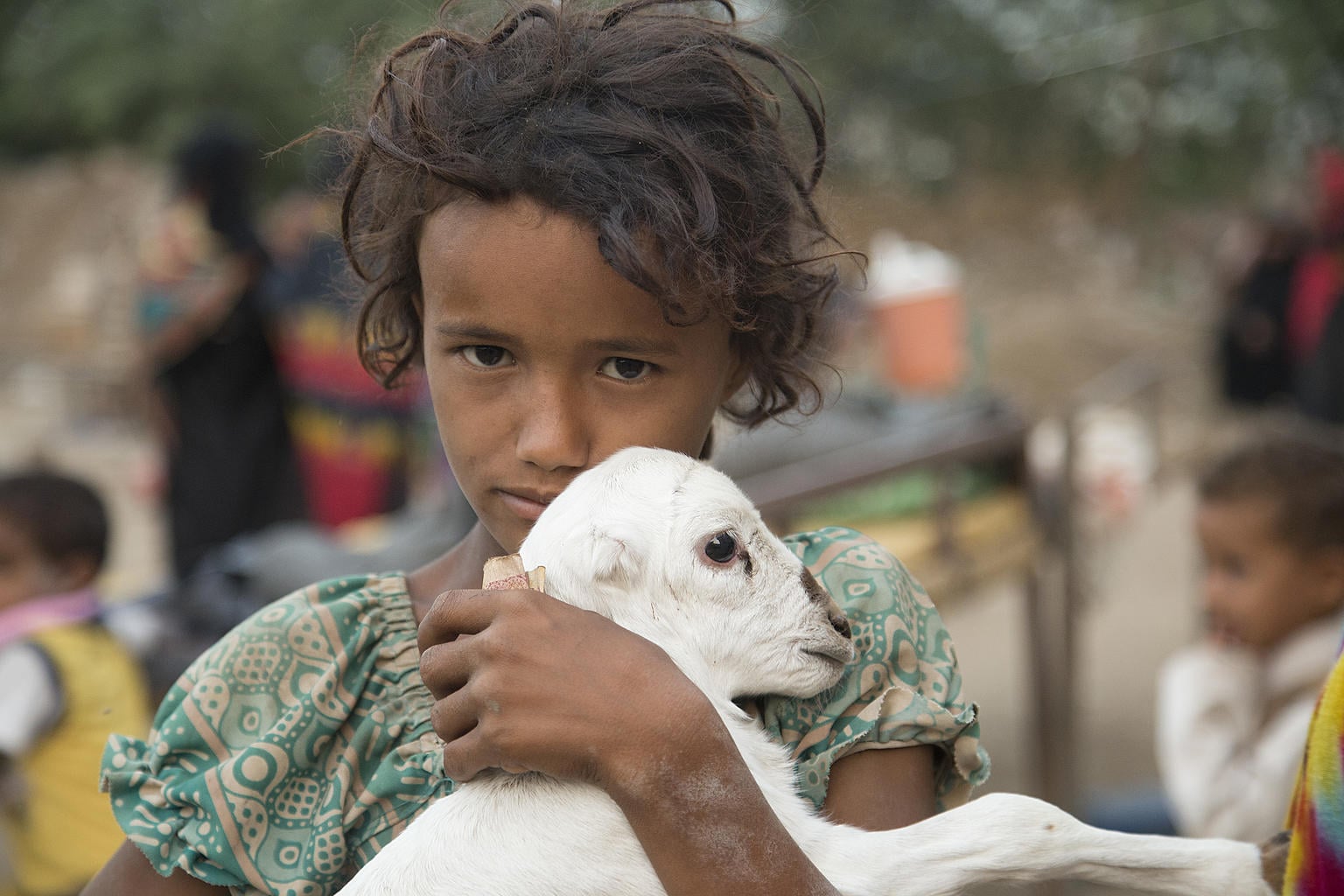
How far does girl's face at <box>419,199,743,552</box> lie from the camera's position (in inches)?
59.6

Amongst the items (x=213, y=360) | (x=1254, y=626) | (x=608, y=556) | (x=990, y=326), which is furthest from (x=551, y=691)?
(x=990, y=326)

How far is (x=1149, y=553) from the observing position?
388 inches

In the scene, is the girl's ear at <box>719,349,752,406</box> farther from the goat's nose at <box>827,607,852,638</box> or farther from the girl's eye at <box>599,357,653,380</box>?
the goat's nose at <box>827,607,852,638</box>

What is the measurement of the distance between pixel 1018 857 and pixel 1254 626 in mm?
2291

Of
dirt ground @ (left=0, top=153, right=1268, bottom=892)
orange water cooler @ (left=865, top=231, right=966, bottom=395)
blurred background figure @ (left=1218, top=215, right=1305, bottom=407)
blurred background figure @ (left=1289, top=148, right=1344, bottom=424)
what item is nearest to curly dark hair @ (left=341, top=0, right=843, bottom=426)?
orange water cooler @ (left=865, top=231, right=966, bottom=395)

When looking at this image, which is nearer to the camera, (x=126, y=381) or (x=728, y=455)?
(x=728, y=455)

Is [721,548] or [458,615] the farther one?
[721,548]

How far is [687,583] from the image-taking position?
5.10 feet

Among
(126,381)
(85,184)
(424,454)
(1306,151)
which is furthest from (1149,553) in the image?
(85,184)

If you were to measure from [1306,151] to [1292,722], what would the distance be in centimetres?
1388

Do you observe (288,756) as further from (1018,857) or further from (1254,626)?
(1254,626)

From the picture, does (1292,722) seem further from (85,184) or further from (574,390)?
(85,184)

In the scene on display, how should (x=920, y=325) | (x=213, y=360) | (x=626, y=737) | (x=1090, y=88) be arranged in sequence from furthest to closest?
(x=1090, y=88), (x=920, y=325), (x=213, y=360), (x=626, y=737)

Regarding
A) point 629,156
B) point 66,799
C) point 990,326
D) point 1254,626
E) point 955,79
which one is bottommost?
point 990,326
